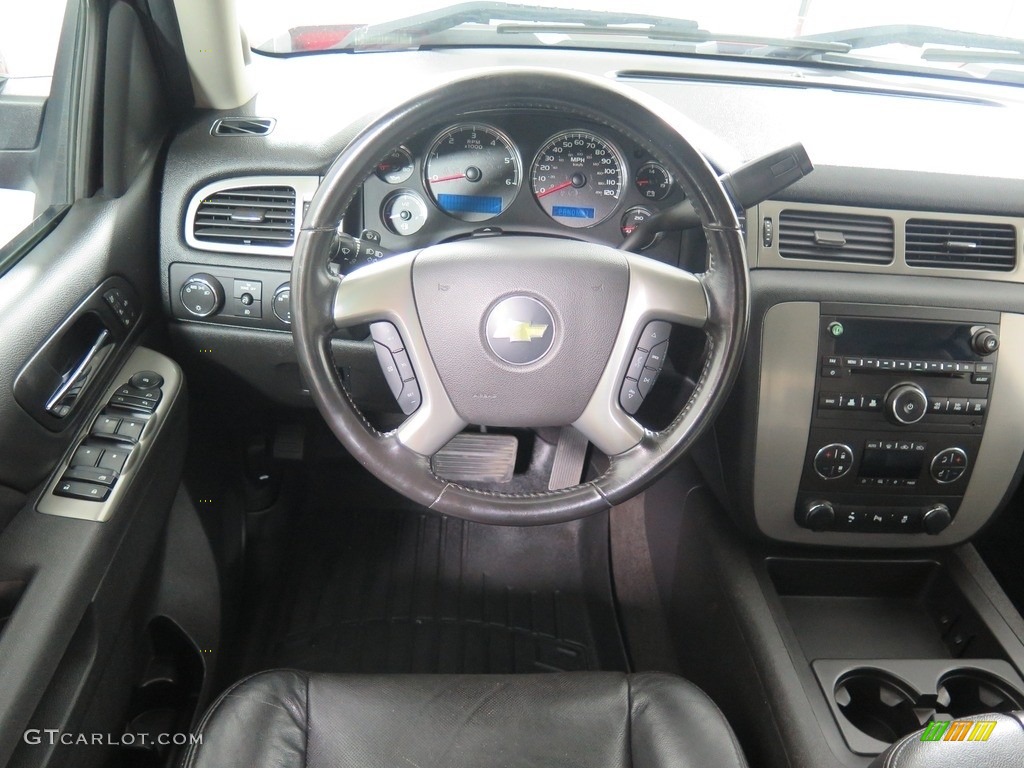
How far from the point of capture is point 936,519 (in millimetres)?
1394

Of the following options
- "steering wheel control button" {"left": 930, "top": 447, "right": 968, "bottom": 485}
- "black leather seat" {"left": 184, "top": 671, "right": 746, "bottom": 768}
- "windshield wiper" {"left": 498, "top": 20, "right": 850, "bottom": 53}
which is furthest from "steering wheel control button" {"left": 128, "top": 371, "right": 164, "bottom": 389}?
"steering wheel control button" {"left": 930, "top": 447, "right": 968, "bottom": 485}

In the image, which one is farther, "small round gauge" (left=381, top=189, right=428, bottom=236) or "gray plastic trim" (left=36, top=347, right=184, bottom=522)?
"small round gauge" (left=381, top=189, right=428, bottom=236)

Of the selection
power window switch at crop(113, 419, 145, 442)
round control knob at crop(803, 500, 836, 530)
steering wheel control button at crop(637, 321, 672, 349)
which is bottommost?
round control knob at crop(803, 500, 836, 530)

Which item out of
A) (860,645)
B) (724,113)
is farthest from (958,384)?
(724,113)

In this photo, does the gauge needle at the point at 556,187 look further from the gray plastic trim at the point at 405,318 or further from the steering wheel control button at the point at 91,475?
the steering wheel control button at the point at 91,475

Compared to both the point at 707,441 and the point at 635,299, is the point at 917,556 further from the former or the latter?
the point at 635,299

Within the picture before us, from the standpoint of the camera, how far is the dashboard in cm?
131

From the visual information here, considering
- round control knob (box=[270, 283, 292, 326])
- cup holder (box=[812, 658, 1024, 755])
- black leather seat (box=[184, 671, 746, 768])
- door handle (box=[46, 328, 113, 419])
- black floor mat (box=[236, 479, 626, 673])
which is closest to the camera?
black leather seat (box=[184, 671, 746, 768])

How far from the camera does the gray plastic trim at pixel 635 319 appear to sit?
1.09 metres

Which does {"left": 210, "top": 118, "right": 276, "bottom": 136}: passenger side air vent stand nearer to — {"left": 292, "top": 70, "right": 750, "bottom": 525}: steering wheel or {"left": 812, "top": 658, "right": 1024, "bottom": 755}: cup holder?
{"left": 292, "top": 70, "right": 750, "bottom": 525}: steering wheel

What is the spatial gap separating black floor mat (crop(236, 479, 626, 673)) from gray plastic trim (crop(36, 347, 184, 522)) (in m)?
0.63

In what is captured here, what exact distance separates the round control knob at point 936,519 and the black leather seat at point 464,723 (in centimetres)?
61

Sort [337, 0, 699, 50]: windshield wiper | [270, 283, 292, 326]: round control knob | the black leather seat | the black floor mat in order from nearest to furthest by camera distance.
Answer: the black leather seat < [270, 283, 292, 326]: round control knob < [337, 0, 699, 50]: windshield wiper < the black floor mat

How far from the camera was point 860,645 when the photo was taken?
55.2 inches
